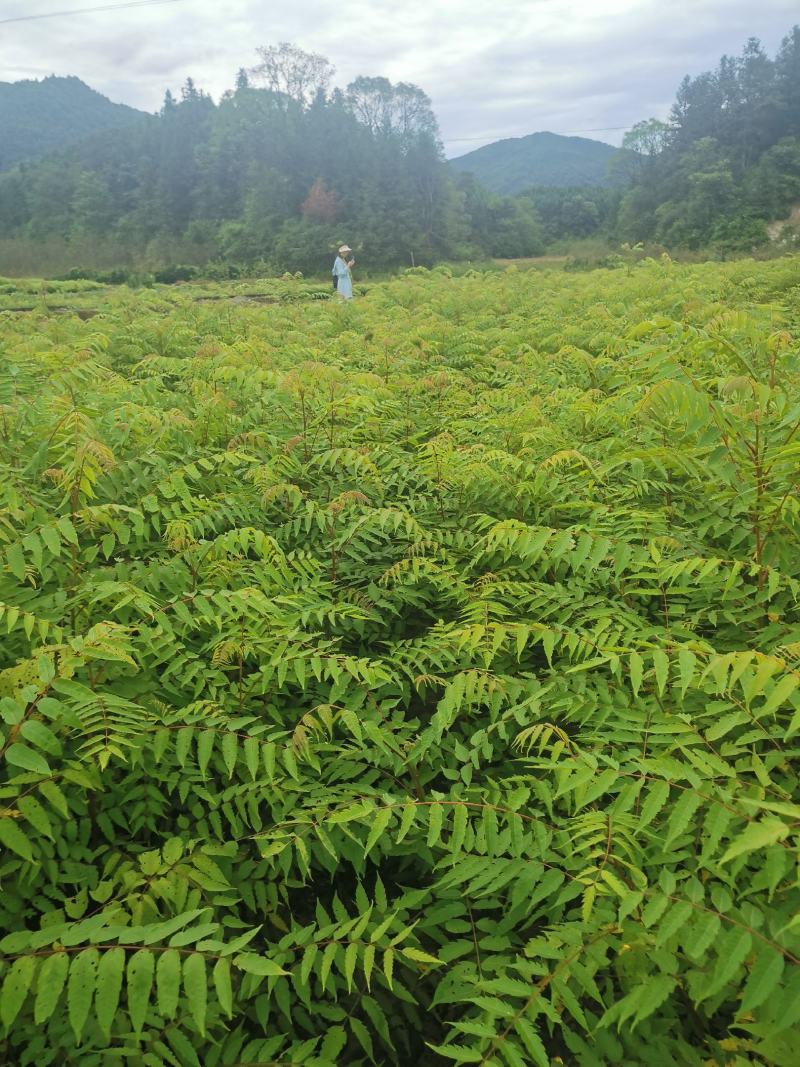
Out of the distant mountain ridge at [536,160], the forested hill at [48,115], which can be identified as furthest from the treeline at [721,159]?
the forested hill at [48,115]

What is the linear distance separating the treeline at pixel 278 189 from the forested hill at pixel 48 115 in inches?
1425

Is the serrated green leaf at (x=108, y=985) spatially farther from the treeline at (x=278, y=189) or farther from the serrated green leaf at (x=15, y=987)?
the treeline at (x=278, y=189)

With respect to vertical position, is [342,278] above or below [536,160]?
below

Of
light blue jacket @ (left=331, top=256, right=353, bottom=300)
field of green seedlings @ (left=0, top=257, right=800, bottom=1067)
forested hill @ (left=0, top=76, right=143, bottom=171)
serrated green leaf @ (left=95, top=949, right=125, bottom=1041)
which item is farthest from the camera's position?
forested hill @ (left=0, top=76, right=143, bottom=171)

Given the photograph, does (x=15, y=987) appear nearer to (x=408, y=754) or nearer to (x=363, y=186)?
(x=408, y=754)

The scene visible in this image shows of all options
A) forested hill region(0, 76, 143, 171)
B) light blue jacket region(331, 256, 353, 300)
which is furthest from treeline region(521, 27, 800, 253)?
forested hill region(0, 76, 143, 171)

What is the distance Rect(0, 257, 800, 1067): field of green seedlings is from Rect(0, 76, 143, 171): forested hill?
112 m

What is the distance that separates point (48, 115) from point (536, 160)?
96.1m

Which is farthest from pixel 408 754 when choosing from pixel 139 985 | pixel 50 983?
pixel 50 983

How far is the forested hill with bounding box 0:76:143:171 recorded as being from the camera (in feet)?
312

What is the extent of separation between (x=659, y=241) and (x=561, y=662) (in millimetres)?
52755

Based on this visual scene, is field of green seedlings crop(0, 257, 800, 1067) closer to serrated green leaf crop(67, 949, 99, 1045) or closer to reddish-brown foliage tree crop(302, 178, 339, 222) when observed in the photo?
serrated green leaf crop(67, 949, 99, 1045)

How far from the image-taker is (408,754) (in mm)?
2762

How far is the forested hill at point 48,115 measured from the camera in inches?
3748
